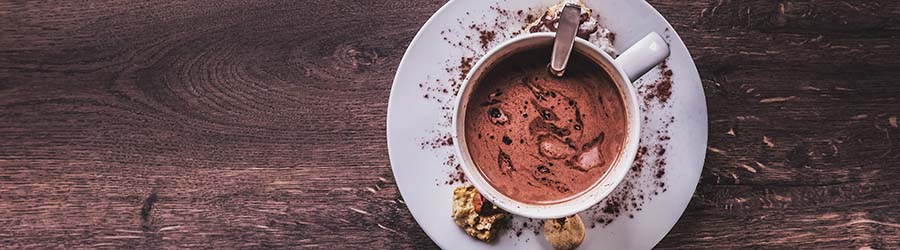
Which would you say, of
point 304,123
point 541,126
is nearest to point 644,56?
point 541,126

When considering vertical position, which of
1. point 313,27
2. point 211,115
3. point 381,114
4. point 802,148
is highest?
point 313,27

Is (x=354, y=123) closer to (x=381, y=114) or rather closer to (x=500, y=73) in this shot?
(x=381, y=114)

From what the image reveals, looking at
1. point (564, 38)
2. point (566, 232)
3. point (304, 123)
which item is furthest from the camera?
point (304, 123)

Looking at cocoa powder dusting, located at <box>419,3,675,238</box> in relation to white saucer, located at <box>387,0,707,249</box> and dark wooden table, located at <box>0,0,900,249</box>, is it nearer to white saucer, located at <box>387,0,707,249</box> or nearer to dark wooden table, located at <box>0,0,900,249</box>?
white saucer, located at <box>387,0,707,249</box>

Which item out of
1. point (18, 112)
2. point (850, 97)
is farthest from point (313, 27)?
point (850, 97)

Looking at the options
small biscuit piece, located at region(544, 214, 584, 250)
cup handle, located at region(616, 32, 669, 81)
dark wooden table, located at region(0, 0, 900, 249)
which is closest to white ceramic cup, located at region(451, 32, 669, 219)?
cup handle, located at region(616, 32, 669, 81)

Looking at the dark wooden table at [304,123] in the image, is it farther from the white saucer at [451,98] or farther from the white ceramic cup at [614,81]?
the white ceramic cup at [614,81]

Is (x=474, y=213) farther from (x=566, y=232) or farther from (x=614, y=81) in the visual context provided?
(x=614, y=81)
